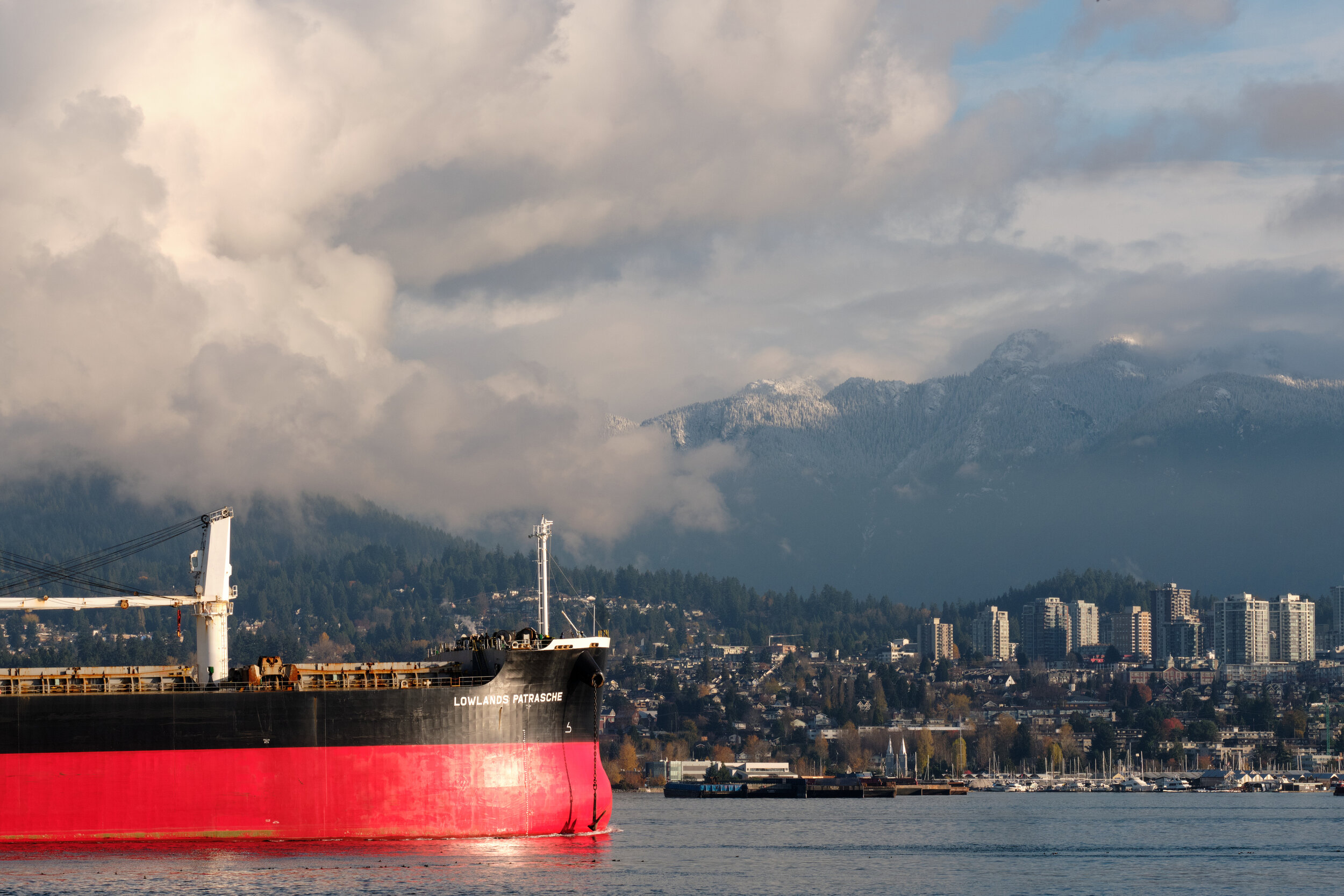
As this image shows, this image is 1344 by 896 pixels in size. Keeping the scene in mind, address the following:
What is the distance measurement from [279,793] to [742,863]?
57.8ft

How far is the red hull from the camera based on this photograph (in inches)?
2450

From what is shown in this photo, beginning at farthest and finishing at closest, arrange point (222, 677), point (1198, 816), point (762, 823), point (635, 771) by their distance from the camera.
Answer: point (635, 771) < point (1198, 816) < point (762, 823) < point (222, 677)

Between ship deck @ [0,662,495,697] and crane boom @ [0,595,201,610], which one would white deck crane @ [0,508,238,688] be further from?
ship deck @ [0,662,495,697]

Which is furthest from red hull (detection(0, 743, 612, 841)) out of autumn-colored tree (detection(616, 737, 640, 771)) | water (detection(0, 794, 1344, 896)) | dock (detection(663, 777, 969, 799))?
autumn-colored tree (detection(616, 737, 640, 771))

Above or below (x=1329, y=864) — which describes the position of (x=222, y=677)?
above

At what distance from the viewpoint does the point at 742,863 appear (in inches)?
2630

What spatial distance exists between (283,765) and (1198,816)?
68.3 metres

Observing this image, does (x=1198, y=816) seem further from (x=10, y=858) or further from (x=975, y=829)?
(x=10, y=858)

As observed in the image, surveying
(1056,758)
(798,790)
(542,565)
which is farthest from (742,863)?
(1056,758)

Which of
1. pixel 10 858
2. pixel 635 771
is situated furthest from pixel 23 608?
pixel 635 771

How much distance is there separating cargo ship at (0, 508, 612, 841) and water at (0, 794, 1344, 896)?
3.14 ft

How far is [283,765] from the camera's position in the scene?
6306 centimetres

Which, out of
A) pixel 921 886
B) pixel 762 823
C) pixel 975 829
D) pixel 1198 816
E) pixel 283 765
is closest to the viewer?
pixel 921 886

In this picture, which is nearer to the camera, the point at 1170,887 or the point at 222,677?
the point at 1170,887
